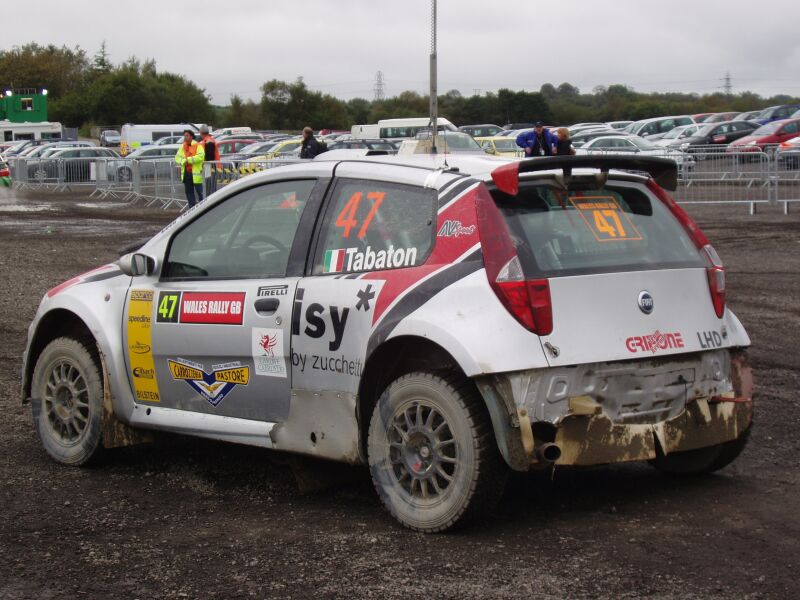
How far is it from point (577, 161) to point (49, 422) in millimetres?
3183

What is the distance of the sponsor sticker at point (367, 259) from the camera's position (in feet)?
16.6

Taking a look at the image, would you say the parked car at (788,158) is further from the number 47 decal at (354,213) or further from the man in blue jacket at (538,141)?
the number 47 decal at (354,213)

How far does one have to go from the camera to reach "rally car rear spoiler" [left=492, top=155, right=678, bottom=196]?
4934mm

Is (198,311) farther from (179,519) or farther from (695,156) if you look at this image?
(695,156)

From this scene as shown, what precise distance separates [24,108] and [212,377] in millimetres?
70679

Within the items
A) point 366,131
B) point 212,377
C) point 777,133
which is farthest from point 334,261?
point 366,131

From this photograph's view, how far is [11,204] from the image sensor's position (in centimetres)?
3256

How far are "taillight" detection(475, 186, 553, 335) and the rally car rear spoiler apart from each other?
0.74 feet

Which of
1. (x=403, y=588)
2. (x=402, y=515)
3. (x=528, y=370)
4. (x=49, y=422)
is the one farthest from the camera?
(x=49, y=422)

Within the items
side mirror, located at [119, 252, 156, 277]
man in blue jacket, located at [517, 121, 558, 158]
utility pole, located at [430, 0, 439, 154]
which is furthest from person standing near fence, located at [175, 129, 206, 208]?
side mirror, located at [119, 252, 156, 277]

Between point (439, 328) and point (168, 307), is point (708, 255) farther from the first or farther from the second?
point (168, 307)

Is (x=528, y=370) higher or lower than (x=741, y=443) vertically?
higher

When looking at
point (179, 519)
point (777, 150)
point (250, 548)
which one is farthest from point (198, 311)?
point (777, 150)

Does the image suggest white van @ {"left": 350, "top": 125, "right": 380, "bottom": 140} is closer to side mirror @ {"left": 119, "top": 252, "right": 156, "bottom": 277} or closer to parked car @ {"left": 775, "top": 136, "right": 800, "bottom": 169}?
parked car @ {"left": 775, "top": 136, "right": 800, "bottom": 169}
